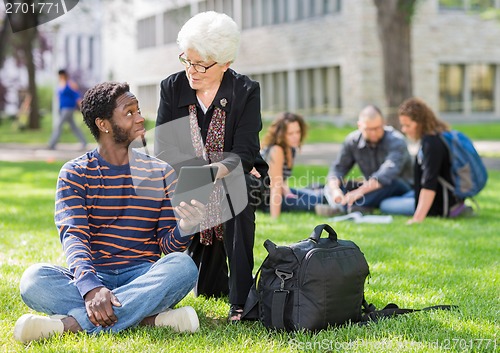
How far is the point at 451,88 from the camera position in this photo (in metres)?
29.3

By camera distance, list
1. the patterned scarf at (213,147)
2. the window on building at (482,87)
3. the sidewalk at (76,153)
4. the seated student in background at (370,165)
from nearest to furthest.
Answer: the patterned scarf at (213,147) < the seated student in background at (370,165) < the sidewalk at (76,153) < the window on building at (482,87)

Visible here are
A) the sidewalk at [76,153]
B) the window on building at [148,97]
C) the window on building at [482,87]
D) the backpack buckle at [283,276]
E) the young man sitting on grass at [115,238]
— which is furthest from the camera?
the window on building at [148,97]

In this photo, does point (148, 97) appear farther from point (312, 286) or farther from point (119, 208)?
point (312, 286)

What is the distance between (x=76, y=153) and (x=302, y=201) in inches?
370

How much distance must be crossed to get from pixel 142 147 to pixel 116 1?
26.2 m

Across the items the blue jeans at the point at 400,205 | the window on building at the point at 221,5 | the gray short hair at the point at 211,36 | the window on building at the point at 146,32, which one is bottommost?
the blue jeans at the point at 400,205

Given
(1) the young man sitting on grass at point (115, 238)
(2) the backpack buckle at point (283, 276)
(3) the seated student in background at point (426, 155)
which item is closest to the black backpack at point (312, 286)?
(2) the backpack buckle at point (283, 276)

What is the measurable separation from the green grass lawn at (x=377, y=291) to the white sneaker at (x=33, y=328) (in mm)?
53

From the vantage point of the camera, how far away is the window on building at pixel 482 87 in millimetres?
29891

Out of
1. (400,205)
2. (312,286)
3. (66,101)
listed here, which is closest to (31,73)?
(66,101)

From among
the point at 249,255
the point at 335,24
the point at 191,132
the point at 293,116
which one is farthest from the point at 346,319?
the point at 335,24

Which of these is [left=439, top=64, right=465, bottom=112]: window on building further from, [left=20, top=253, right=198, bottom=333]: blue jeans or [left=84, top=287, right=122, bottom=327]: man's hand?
[left=84, top=287, right=122, bottom=327]: man's hand

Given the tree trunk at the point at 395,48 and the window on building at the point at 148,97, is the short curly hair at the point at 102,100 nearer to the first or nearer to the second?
the tree trunk at the point at 395,48

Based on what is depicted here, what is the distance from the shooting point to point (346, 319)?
13.2 feet
